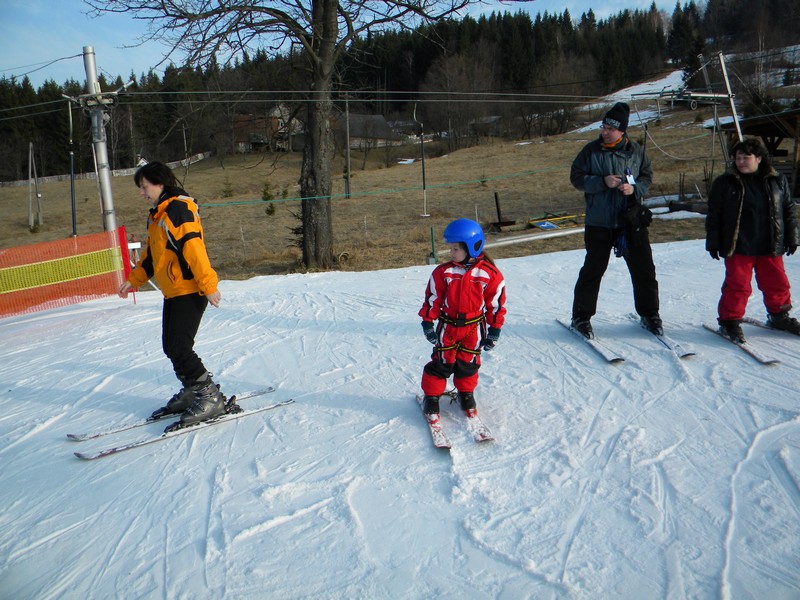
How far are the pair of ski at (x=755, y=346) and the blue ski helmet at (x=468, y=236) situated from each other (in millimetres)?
2369

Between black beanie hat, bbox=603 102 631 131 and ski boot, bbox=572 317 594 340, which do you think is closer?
black beanie hat, bbox=603 102 631 131

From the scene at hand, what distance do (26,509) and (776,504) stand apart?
3.68 m

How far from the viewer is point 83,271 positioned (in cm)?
824

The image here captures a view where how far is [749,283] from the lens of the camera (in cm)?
452

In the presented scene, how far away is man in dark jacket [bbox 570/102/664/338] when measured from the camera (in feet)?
14.5

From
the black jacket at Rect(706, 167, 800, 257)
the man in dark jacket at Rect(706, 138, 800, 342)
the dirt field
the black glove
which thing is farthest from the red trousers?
the dirt field

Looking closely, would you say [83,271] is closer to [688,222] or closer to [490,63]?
[688,222]

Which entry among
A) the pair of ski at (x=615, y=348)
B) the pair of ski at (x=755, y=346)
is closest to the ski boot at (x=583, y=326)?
the pair of ski at (x=615, y=348)

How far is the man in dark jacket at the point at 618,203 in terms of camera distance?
14.5ft

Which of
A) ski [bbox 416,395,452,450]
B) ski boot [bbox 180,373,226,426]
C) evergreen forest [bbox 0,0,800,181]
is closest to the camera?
ski [bbox 416,395,452,450]

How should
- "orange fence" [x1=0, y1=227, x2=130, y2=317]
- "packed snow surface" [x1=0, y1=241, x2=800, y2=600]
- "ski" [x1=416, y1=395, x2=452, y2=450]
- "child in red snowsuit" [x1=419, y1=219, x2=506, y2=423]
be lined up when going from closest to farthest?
"packed snow surface" [x1=0, y1=241, x2=800, y2=600] → "ski" [x1=416, y1=395, x2=452, y2=450] → "child in red snowsuit" [x1=419, y1=219, x2=506, y2=423] → "orange fence" [x1=0, y1=227, x2=130, y2=317]

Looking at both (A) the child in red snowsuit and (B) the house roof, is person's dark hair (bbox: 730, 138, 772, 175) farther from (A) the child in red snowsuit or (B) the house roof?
(B) the house roof

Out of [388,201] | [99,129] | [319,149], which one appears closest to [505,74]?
[388,201]

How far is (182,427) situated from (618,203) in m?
3.61
